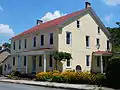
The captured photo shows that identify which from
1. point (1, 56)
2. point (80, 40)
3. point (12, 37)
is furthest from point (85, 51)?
point (1, 56)

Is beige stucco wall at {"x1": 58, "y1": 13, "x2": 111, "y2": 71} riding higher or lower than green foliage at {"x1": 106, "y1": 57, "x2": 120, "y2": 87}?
higher

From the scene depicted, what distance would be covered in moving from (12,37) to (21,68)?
7299 mm

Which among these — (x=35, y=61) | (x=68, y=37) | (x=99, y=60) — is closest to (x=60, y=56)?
(x=68, y=37)

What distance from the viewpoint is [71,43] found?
35.0 meters

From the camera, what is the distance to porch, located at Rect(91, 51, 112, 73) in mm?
37406

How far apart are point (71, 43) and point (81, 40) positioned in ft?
6.63

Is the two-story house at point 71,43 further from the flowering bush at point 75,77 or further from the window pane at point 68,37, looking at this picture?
the flowering bush at point 75,77

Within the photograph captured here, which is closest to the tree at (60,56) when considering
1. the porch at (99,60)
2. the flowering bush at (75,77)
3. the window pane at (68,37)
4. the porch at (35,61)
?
the porch at (35,61)

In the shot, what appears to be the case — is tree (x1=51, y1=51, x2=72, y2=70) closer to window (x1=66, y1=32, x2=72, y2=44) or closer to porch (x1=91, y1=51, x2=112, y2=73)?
window (x1=66, y1=32, x2=72, y2=44)

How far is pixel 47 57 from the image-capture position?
35219 millimetres

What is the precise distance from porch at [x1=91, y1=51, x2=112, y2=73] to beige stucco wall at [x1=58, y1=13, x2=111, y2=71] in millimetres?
941

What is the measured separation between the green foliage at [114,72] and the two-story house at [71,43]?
14.2 m

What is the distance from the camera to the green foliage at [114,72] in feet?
62.4

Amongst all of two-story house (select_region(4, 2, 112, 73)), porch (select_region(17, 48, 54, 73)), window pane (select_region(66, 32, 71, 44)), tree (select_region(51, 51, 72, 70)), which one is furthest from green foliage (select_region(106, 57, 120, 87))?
window pane (select_region(66, 32, 71, 44))
